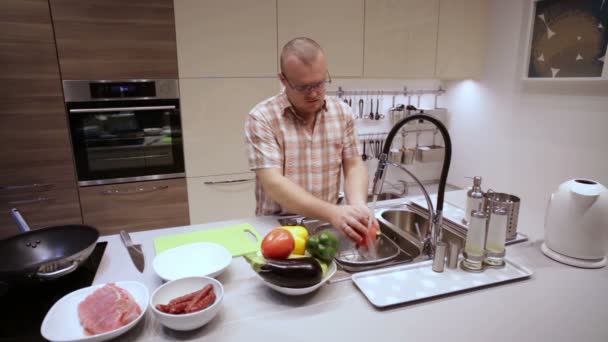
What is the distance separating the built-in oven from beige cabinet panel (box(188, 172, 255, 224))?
0.55ft

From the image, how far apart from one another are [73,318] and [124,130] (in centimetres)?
157

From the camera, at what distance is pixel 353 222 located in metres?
1.10

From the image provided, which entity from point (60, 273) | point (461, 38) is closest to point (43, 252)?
point (60, 273)

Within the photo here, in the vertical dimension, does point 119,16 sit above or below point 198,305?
above

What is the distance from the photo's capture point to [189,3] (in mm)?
2107

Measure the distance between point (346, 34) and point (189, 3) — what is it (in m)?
1.00

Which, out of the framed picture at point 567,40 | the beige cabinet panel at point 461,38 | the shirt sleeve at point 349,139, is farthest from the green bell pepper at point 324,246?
the beige cabinet panel at point 461,38

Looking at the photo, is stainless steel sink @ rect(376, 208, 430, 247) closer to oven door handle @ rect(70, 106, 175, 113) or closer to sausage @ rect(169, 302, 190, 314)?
sausage @ rect(169, 302, 190, 314)

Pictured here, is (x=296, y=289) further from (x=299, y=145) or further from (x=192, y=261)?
(x=299, y=145)

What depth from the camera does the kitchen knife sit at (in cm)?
110

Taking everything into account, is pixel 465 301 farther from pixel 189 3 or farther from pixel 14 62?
pixel 14 62

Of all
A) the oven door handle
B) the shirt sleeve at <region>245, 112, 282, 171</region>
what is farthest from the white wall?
the oven door handle

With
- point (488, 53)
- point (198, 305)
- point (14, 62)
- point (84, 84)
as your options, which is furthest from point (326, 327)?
point (488, 53)

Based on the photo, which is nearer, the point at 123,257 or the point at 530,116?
the point at 123,257
